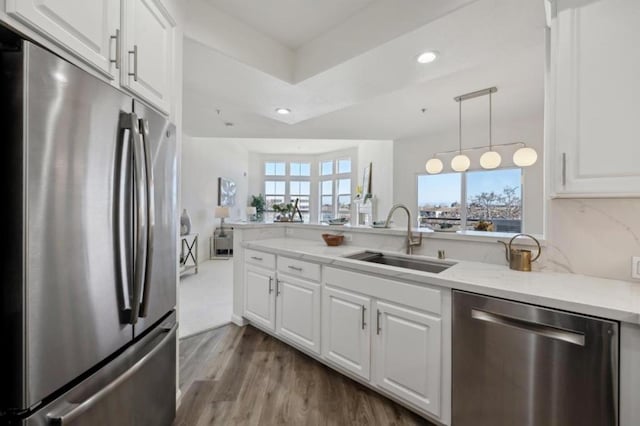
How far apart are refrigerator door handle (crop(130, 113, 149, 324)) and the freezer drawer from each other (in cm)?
20

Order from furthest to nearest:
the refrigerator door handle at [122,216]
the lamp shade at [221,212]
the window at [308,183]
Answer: the window at [308,183] → the lamp shade at [221,212] → the refrigerator door handle at [122,216]

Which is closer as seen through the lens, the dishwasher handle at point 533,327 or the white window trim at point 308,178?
the dishwasher handle at point 533,327

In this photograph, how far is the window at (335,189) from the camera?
28.5 ft

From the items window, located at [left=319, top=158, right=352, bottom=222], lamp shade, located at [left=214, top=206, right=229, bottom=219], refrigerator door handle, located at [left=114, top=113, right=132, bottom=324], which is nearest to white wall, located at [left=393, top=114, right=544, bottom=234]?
window, located at [left=319, top=158, right=352, bottom=222]

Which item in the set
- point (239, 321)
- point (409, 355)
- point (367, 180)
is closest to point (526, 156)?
point (409, 355)

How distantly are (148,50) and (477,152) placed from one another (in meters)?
5.42

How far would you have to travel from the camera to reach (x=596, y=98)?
127cm

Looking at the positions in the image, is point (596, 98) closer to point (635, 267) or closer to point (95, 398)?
point (635, 267)

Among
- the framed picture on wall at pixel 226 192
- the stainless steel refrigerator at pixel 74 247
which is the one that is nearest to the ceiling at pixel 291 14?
the stainless steel refrigerator at pixel 74 247

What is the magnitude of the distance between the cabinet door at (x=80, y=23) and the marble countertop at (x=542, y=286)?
168 centimetres

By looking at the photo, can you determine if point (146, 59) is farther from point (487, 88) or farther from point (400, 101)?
point (487, 88)

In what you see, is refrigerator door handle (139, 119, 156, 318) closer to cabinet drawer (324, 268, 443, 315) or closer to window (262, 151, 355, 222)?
cabinet drawer (324, 268, 443, 315)

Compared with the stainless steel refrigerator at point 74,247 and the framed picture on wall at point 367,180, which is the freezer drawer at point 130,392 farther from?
the framed picture on wall at point 367,180

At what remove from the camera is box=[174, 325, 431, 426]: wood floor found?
1.67 m
